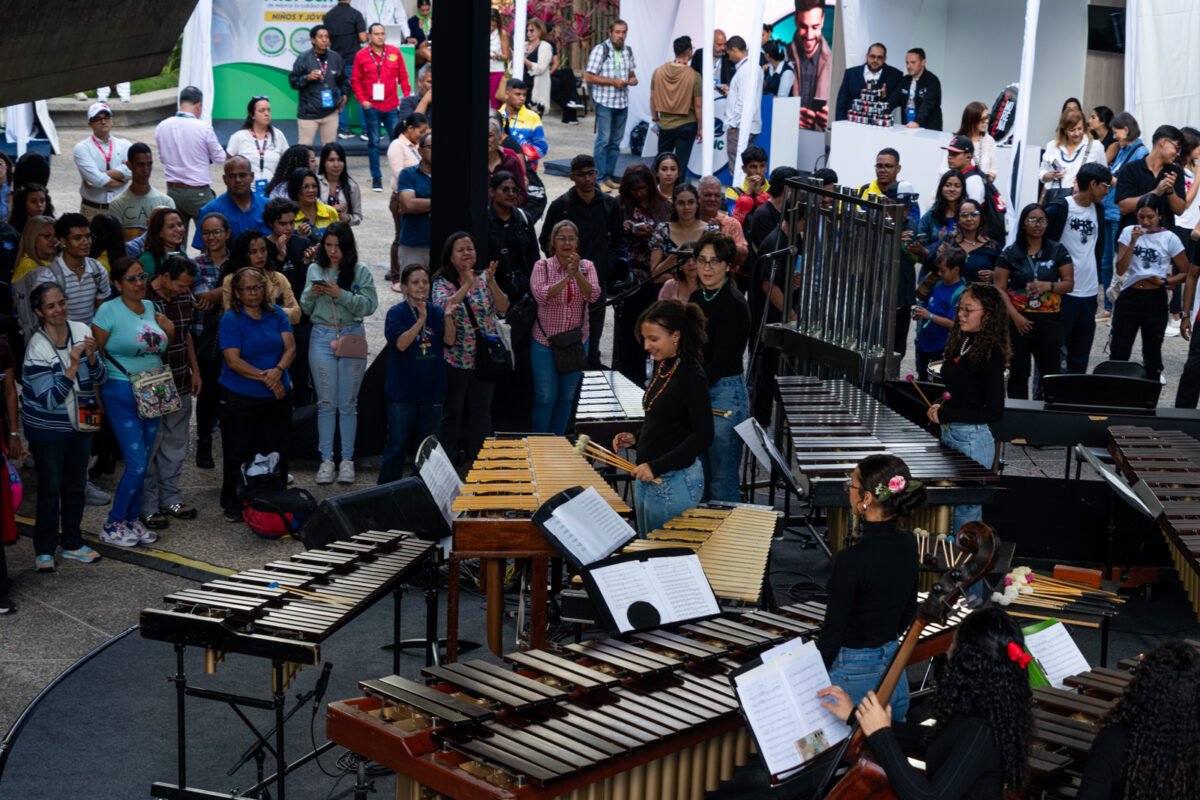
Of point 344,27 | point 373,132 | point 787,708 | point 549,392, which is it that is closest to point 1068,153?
point 549,392

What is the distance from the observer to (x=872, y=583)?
568 centimetres

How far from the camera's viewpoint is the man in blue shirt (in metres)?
11.8

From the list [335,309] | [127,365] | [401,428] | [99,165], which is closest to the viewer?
[127,365]

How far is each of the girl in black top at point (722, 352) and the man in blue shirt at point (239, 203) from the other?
3959mm

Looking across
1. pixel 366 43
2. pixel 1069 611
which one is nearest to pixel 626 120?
pixel 366 43

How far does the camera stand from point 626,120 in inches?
843

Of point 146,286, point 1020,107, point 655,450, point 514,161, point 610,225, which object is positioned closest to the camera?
point 655,450

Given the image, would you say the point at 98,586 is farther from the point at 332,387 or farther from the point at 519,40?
the point at 519,40

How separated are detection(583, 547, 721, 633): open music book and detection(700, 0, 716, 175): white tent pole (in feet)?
37.8

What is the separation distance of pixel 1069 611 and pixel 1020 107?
10131 millimetres

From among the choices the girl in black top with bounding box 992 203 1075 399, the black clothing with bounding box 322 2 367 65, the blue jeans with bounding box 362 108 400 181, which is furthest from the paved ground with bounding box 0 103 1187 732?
the black clothing with bounding box 322 2 367 65

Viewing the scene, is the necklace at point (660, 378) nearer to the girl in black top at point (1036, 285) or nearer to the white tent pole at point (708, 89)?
the girl in black top at point (1036, 285)

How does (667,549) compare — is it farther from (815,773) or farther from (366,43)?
(366,43)

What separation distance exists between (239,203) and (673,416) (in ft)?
17.5
